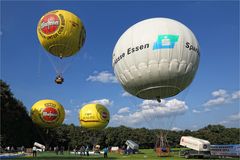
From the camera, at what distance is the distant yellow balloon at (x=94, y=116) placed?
159ft

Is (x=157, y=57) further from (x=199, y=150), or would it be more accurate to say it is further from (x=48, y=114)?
(x=48, y=114)

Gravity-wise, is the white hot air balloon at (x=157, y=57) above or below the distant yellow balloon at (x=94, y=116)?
above

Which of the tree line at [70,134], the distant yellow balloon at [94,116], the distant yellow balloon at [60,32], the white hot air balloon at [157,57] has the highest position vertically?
the distant yellow balloon at [60,32]

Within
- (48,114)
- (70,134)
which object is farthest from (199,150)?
(70,134)

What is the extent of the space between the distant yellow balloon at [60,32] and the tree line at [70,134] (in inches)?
1171

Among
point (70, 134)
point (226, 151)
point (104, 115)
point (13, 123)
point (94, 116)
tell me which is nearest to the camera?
point (226, 151)

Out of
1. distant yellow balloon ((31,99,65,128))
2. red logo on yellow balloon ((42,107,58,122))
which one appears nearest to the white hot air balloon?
red logo on yellow balloon ((42,107,58,122))

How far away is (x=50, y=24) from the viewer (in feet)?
94.9

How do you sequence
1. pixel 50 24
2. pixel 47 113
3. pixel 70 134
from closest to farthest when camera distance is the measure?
1. pixel 50 24
2. pixel 47 113
3. pixel 70 134

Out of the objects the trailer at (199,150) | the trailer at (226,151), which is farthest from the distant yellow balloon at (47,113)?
the trailer at (226,151)

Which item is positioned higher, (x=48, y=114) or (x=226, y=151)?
(x=48, y=114)

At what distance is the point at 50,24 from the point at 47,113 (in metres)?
23.7

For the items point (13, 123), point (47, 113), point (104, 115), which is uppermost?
point (47, 113)

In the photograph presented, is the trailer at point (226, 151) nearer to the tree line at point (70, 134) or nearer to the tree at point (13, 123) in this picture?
Answer: the tree line at point (70, 134)
